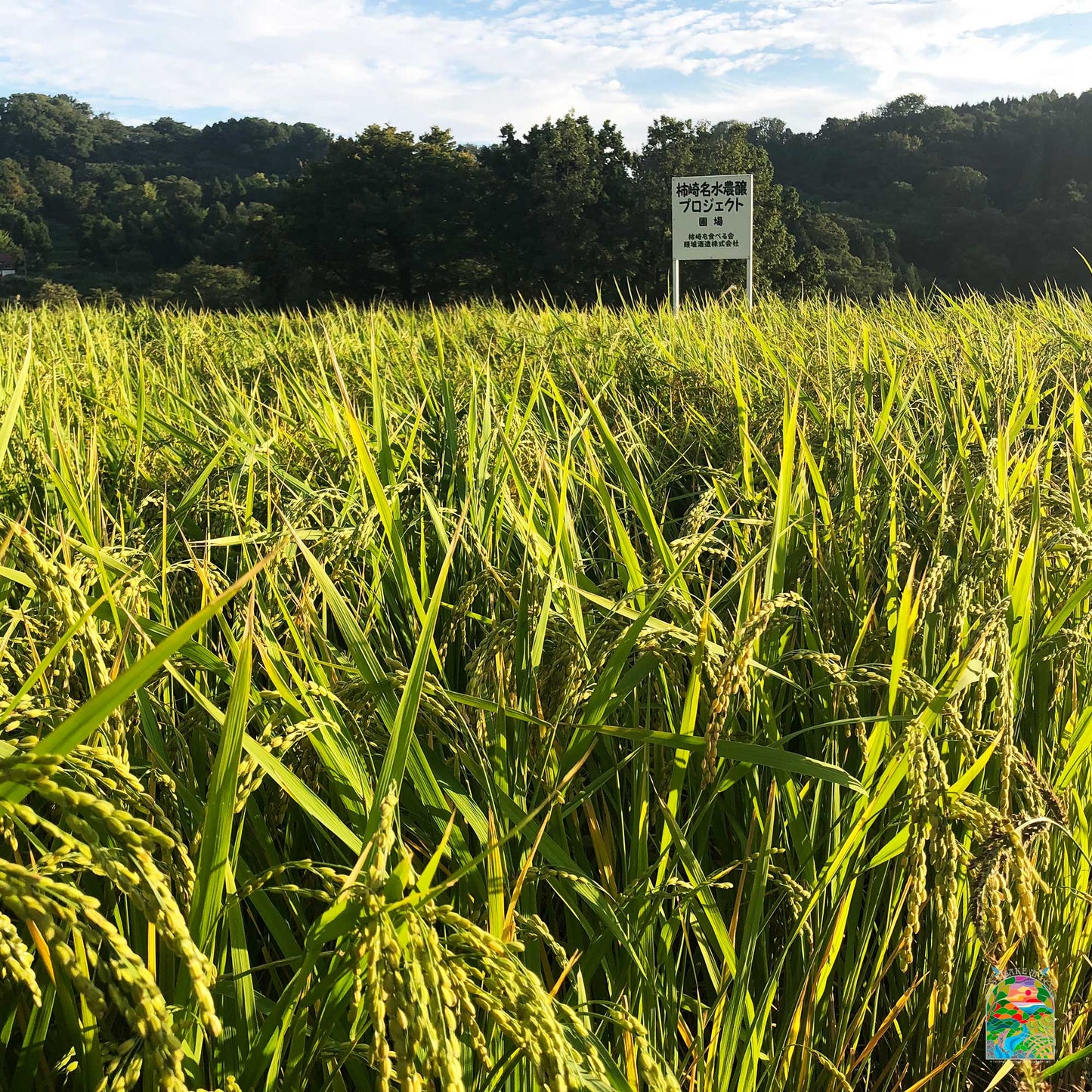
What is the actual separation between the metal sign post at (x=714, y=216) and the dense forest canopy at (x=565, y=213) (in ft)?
5.56

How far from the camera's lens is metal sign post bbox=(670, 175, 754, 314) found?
10695 millimetres

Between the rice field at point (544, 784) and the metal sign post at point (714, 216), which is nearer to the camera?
the rice field at point (544, 784)

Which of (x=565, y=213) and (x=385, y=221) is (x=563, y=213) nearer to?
(x=565, y=213)

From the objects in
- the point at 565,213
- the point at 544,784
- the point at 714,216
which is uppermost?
the point at 565,213

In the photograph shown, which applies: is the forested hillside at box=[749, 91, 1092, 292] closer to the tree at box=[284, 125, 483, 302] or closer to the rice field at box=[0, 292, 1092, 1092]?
the tree at box=[284, 125, 483, 302]

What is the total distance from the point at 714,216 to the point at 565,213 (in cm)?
1524

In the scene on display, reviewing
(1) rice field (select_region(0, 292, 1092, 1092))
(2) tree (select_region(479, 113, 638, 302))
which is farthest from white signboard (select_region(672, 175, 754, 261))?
(2) tree (select_region(479, 113, 638, 302))

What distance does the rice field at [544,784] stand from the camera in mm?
547

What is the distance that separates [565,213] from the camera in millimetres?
24859

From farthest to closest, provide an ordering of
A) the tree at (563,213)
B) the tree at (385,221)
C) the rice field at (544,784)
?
the tree at (385,221), the tree at (563,213), the rice field at (544,784)

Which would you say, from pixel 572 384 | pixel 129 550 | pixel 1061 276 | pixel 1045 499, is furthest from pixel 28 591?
pixel 1061 276

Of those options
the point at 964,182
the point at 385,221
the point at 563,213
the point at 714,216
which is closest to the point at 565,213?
the point at 563,213

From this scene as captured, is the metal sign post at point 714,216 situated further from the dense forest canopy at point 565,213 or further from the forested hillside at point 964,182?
the forested hillside at point 964,182

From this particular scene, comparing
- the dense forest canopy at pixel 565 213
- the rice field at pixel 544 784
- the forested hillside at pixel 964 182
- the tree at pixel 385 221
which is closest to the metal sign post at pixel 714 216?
the dense forest canopy at pixel 565 213
